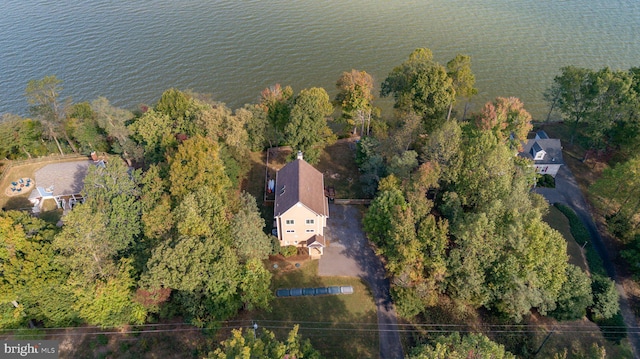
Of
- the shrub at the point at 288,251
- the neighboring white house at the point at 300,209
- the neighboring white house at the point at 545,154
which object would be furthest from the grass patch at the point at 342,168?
the neighboring white house at the point at 545,154

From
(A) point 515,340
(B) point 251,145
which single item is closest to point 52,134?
(B) point 251,145

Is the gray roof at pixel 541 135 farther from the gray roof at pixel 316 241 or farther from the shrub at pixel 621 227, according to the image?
the gray roof at pixel 316 241

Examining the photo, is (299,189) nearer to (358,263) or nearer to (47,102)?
(358,263)

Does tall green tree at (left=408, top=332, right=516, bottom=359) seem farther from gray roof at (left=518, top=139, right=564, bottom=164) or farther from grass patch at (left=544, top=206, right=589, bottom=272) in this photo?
gray roof at (left=518, top=139, right=564, bottom=164)

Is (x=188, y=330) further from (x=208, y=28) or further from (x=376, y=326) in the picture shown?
(x=208, y=28)

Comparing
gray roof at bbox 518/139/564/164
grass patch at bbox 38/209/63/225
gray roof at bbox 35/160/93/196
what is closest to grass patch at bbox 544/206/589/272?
gray roof at bbox 518/139/564/164

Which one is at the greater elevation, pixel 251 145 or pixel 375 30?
pixel 375 30
